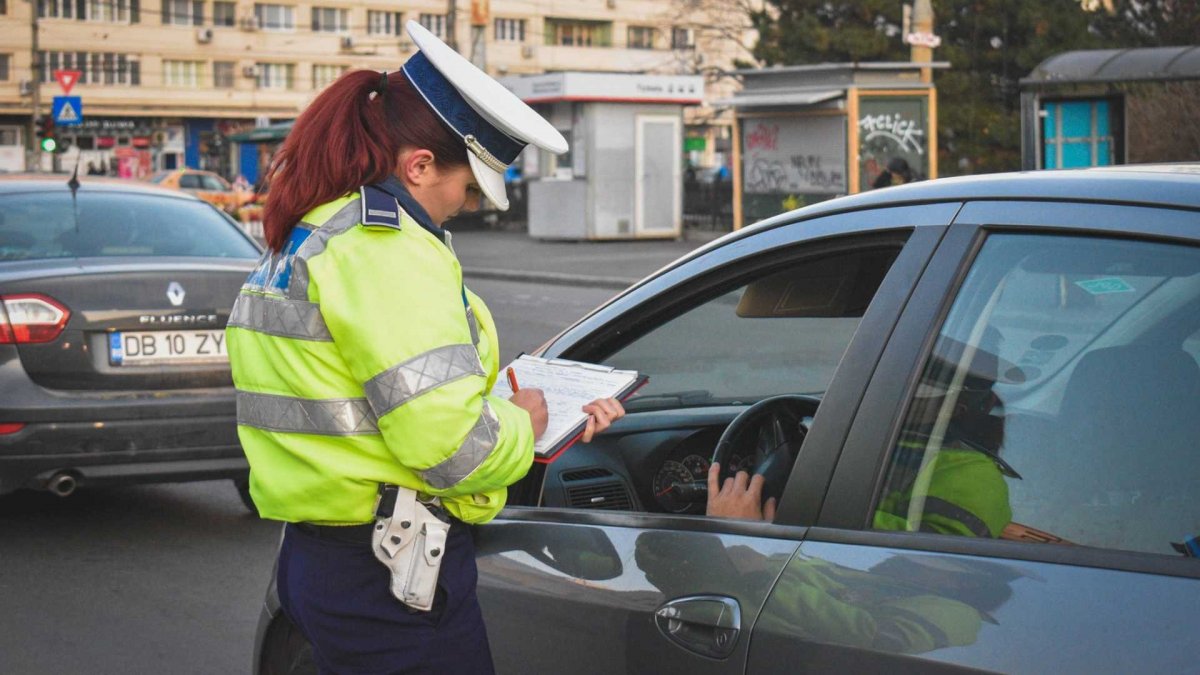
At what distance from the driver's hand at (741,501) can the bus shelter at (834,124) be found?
16962 mm

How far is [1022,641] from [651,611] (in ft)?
2.28

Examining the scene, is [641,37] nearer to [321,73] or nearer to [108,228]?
[321,73]

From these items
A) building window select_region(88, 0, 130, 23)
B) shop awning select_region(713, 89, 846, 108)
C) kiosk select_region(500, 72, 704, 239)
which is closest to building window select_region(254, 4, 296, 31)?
building window select_region(88, 0, 130, 23)

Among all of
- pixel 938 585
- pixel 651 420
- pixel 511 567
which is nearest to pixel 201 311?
pixel 651 420

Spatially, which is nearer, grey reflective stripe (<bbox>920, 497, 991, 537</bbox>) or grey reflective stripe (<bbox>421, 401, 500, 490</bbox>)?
grey reflective stripe (<bbox>920, 497, 991, 537</bbox>)

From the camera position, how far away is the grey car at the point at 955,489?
73.0 inches

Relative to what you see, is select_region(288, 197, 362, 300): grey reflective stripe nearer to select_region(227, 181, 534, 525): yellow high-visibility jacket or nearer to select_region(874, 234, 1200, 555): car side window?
select_region(227, 181, 534, 525): yellow high-visibility jacket

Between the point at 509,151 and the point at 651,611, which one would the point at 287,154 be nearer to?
Result: the point at 509,151

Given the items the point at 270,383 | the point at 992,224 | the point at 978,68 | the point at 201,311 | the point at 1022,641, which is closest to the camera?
the point at 1022,641

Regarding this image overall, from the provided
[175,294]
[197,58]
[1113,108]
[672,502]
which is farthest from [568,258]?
[197,58]

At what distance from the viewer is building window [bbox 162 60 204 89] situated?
7600 centimetres

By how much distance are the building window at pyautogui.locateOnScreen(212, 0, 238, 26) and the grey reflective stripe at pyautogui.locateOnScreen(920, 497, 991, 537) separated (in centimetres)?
7875

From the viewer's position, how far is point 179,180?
42406 mm

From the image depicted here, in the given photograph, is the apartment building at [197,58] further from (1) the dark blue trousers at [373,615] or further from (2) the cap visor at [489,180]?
(1) the dark blue trousers at [373,615]
